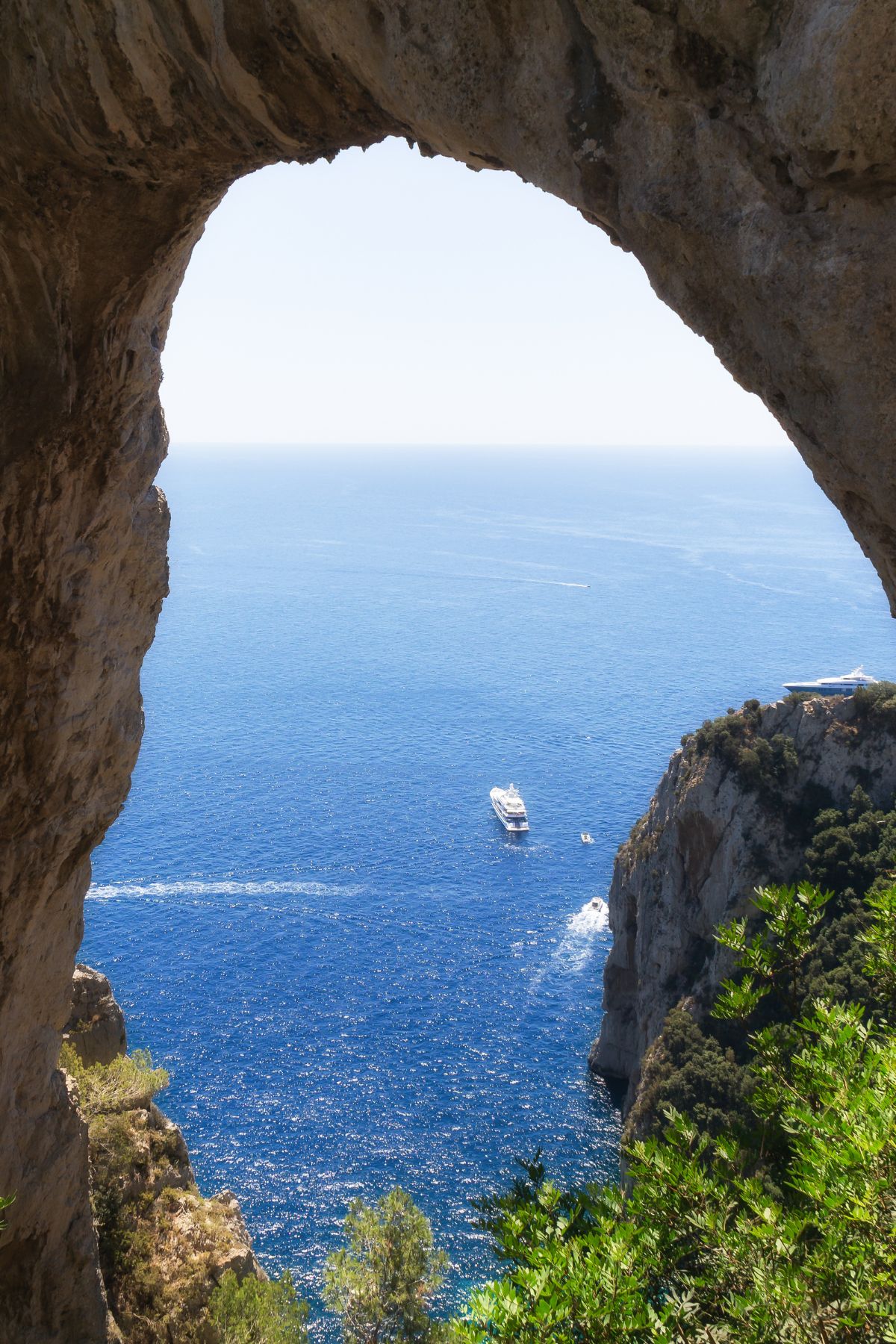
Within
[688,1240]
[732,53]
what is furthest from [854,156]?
[688,1240]

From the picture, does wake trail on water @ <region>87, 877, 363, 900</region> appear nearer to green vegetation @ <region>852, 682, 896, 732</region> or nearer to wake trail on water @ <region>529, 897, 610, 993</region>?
wake trail on water @ <region>529, 897, 610, 993</region>

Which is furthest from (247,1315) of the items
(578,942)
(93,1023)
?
(578,942)

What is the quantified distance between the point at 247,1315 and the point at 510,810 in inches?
1961

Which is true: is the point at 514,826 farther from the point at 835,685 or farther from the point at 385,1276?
the point at 385,1276

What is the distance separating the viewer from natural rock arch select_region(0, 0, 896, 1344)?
4336mm

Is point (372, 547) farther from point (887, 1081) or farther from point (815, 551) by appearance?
point (887, 1081)

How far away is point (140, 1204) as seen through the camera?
61.9ft

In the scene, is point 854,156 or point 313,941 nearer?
point 854,156

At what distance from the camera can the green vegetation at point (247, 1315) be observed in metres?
17.6

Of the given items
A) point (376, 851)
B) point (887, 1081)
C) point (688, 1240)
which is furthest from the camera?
point (376, 851)

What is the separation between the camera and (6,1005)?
1208 cm

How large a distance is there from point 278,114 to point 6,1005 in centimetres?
1002

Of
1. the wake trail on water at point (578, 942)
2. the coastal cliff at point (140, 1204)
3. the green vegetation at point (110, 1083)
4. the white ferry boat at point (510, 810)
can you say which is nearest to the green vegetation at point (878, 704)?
the wake trail on water at point (578, 942)

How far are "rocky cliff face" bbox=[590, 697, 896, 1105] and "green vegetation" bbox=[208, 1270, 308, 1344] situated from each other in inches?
964
